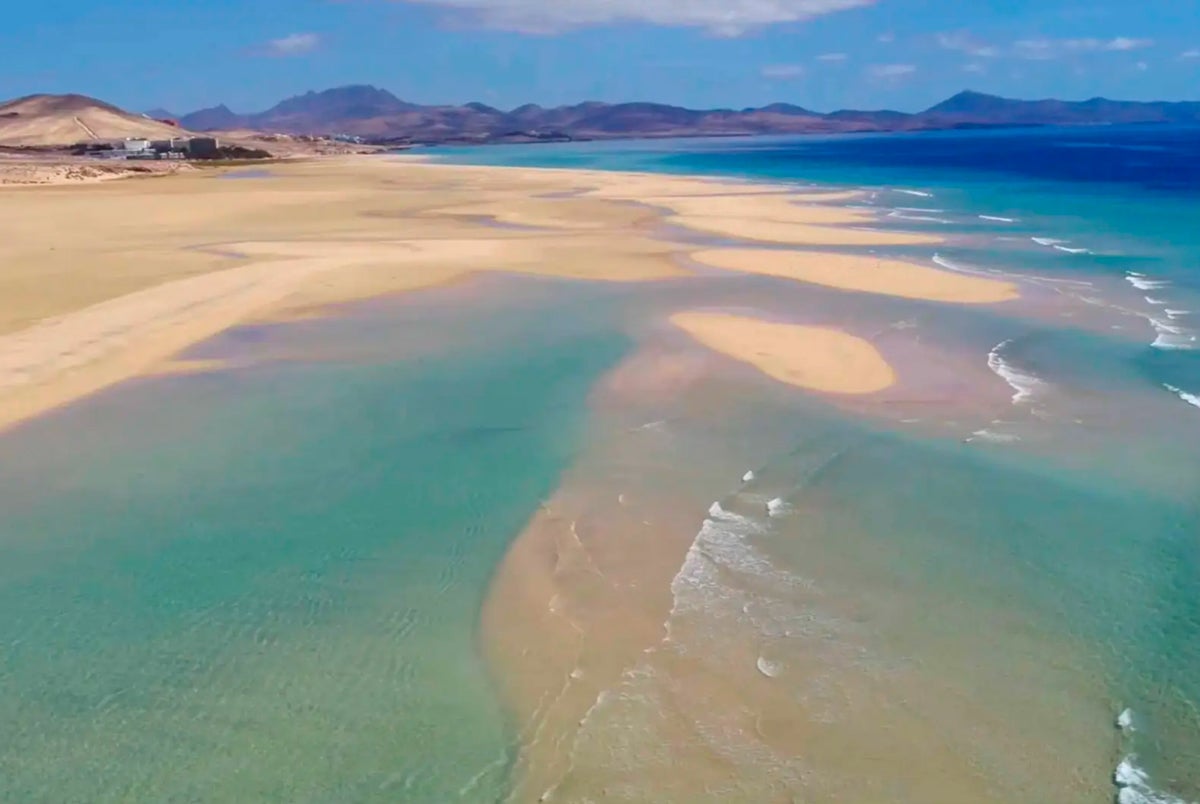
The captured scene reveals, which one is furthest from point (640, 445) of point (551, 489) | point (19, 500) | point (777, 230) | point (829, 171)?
point (829, 171)

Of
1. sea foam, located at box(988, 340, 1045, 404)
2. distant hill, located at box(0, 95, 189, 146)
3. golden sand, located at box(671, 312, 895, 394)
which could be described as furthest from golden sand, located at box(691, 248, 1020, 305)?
distant hill, located at box(0, 95, 189, 146)

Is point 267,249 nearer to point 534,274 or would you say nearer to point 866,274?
point 534,274

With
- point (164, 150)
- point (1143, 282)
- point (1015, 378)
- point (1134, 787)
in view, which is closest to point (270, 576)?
point (1134, 787)

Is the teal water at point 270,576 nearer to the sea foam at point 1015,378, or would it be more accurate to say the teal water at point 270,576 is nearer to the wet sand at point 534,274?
the wet sand at point 534,274

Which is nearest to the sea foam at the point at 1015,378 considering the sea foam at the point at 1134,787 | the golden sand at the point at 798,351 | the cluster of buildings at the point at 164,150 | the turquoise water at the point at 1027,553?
the turquoise water at the point at 1027,553

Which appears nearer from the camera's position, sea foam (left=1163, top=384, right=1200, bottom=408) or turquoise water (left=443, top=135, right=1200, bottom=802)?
turquoise water (left=443, top=135, right=1200, bottom=802)

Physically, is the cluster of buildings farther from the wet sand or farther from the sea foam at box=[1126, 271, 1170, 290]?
the sea foam at box=[1126, 271, 1170, 290]

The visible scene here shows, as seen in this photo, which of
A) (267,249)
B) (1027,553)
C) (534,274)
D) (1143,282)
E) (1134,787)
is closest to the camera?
(1134,787)
